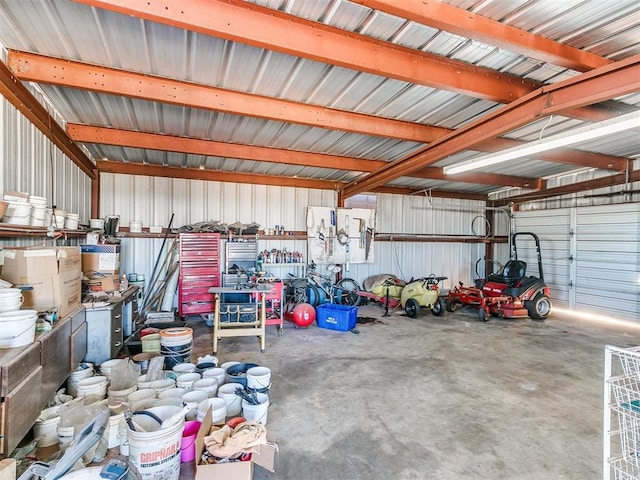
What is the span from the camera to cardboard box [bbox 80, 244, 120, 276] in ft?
12.7

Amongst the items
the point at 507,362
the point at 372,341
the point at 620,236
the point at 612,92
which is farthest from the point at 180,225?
the point at 620,236

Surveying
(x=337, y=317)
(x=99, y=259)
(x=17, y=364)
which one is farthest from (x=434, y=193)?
(x=17, y=364)

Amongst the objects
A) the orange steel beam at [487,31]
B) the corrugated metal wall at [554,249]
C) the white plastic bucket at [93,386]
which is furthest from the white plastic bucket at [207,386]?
the corrugated metal wall at [554,249]

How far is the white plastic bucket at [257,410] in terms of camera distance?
7.88 feet

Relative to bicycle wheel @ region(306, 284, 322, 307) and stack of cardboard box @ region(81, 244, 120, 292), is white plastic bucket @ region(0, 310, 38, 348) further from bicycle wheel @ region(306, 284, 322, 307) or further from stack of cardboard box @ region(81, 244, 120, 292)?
bicycle wheel @ region(306, 284, 322, 307)

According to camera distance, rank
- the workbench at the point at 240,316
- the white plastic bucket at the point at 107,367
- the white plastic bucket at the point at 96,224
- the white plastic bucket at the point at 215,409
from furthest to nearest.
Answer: the white plastic bucket at the point at 96,224, the workbench at the point at 240,316, the white plastic bucket at the point at 107,367, the white plastic bucket at the point at 215,409

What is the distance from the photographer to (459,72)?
9.32 feet

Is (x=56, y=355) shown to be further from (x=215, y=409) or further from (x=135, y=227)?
(x=135, y=227)

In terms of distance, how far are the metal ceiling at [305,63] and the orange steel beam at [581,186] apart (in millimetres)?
2009

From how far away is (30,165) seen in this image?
288 centimetres

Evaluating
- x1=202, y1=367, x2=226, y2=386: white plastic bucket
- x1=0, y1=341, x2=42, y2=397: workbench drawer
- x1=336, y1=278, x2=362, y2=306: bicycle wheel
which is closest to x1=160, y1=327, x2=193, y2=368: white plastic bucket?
x1=202, y1=367, x2=226, y2=386: white plastic bucket

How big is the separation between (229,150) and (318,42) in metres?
3.05

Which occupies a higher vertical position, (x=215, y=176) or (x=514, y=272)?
(x=215, y=176)

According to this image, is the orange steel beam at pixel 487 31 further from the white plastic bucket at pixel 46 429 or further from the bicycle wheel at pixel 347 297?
the bicycle wheel at pixel 347 297
